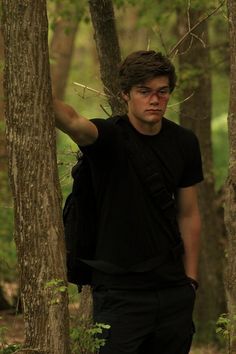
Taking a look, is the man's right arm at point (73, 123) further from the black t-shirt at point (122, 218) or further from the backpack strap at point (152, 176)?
the backpack strap at point (152, 176)

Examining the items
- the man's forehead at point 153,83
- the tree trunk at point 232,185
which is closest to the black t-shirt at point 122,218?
the man's forehead at point 153,83

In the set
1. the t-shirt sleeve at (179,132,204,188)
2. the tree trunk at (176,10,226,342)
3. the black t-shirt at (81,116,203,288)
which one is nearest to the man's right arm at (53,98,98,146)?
the black t-shirt at (81,116,203,288)

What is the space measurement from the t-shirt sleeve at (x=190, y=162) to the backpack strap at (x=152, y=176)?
0.67ft

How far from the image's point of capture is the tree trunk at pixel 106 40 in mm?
6693

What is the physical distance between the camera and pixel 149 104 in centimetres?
437

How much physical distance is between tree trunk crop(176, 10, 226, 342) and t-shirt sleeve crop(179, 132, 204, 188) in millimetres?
6172

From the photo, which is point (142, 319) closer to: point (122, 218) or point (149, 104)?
point (122, 218)

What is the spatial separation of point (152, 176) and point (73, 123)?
58 cm

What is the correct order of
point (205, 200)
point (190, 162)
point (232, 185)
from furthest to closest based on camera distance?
point (205, 200), point (232, 185), point (190, 162)

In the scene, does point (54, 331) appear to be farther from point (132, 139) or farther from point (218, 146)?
point (218, 146)

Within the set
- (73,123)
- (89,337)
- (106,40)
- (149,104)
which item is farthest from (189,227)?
(106,40)

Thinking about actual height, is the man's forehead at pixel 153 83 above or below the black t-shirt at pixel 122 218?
above

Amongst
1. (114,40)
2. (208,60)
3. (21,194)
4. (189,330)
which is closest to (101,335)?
(189,330)

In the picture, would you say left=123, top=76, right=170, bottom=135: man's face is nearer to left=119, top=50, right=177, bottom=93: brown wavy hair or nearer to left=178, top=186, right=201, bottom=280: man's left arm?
left=119, top=50, right=177, bottom=93: brown wavy hair
